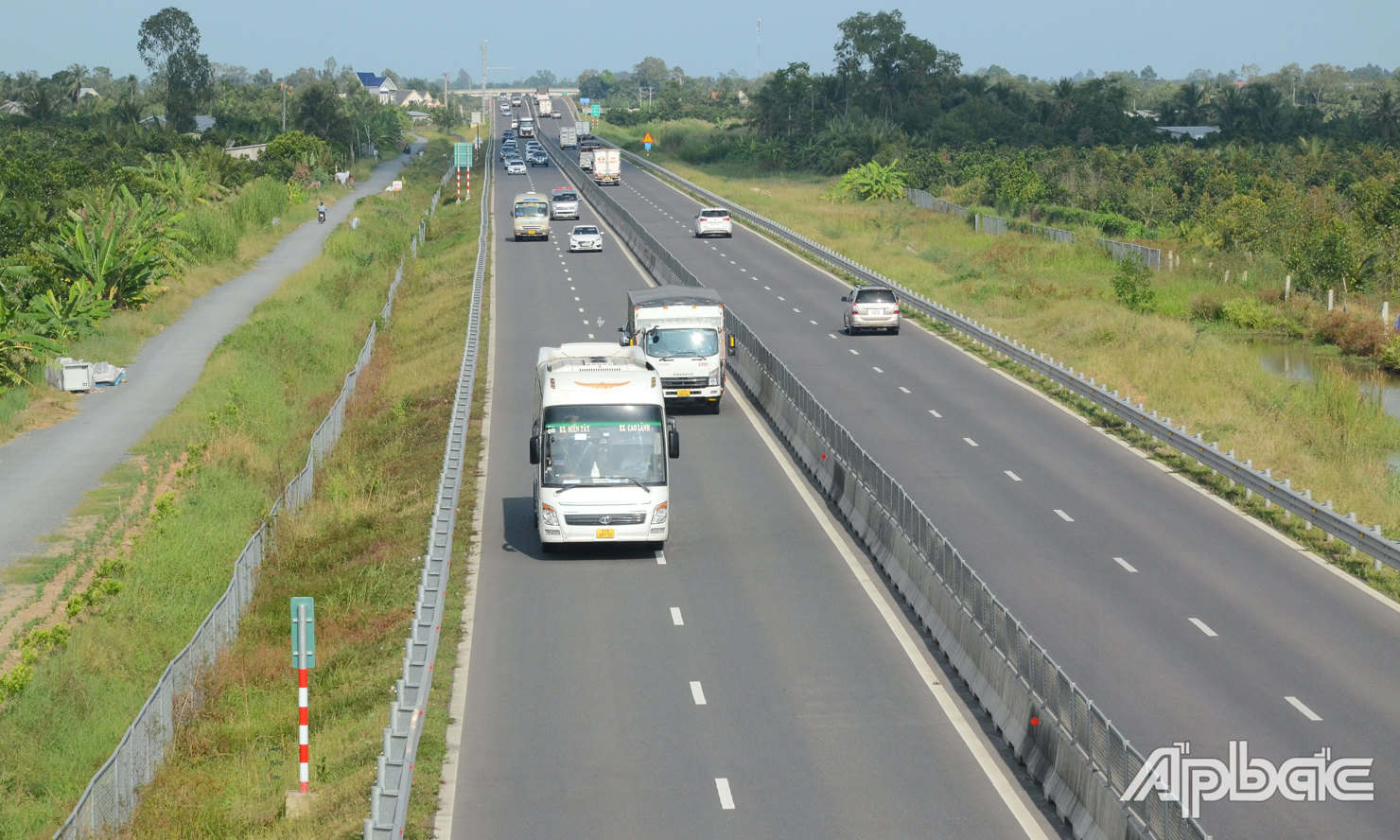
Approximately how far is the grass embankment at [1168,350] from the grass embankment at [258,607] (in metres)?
16.3

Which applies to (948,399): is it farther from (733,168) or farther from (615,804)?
(733,168)

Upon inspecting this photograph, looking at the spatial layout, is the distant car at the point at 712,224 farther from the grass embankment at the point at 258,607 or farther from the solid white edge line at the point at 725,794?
the solid white edge line at the point at 725,794

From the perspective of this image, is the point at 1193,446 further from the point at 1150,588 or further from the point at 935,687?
the point at 935,687

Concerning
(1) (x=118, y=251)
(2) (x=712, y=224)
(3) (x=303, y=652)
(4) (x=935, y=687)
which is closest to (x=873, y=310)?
(1) (x=118, y=251)

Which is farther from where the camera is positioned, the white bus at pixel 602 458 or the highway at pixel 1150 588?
the white bus at pixel 602 458

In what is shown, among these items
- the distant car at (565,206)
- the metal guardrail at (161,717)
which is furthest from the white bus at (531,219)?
the metal guardrail at (161,717)

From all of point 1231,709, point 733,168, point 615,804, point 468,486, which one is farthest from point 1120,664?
point 733,168

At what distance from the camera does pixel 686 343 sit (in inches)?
1479

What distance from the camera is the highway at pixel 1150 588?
1764 cm

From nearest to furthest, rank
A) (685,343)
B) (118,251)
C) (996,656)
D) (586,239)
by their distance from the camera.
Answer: (996,656) → (685,343) → (118,251) → (586,239)

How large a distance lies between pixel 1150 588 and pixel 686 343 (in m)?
16.5

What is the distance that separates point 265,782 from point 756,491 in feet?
46.1

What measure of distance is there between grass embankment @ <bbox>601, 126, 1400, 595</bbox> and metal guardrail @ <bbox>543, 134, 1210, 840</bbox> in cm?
781

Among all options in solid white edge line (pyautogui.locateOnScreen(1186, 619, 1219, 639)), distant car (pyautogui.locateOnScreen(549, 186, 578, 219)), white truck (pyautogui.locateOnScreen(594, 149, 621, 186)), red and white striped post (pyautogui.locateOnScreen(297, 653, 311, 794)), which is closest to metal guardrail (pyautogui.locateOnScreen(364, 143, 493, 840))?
red and white striped post (pyautogui.locateOnScreen(297, 653, 311, 794))
